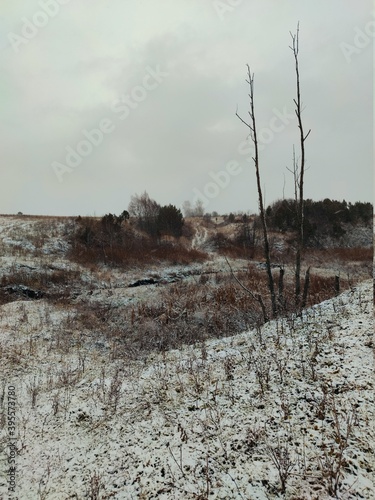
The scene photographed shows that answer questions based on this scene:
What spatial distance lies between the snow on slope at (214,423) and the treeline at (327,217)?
1162 inches

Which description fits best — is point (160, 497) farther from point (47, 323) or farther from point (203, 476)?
point (47, 323)

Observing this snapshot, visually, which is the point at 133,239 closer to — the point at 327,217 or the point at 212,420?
the point at 327,217

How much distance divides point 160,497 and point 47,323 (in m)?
9.18

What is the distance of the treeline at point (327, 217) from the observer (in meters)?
33.8

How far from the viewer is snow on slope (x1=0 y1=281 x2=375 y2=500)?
10.6ft

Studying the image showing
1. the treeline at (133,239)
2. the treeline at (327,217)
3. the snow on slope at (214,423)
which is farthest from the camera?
the treeline at (327,217)

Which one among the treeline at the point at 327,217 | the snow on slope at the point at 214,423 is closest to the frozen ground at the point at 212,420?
the snow on slope at the point at 214,423

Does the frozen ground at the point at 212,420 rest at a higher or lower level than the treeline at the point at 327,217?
lower

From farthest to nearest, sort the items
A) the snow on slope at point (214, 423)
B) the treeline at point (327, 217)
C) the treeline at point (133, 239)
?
the treeline at point (327, 217) → the treeline at point (133, 239) → the snow on slope at point (214, 423)

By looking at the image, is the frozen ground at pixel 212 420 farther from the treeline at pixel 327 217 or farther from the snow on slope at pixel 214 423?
the treeline at pixel 327 217


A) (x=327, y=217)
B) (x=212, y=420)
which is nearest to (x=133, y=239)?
(x=327, y=217)

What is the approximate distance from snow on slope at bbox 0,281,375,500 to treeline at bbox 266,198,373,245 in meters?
29.5

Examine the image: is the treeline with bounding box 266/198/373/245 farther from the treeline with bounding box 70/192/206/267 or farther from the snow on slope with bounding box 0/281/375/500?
the snow on slope with bounding box 0/281/375/500

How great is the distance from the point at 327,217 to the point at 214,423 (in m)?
36.0
